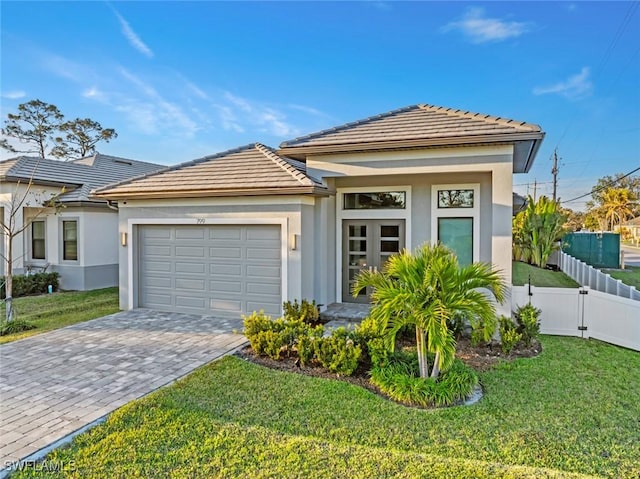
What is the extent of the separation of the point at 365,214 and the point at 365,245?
85cm

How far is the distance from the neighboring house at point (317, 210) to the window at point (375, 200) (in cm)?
3

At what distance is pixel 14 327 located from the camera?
8.66 m

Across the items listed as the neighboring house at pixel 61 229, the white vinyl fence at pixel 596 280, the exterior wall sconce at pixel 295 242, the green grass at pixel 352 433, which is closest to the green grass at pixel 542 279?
the white vinyl fence at pixel 596 280

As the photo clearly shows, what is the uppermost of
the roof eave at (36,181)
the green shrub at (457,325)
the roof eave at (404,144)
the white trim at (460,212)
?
the roof eave at (404,144)

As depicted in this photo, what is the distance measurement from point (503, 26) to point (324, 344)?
10991 mm


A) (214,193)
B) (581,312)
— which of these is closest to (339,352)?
(214,193)

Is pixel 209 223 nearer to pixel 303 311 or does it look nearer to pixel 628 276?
pixel 303 311

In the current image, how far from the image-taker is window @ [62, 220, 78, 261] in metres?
13.9

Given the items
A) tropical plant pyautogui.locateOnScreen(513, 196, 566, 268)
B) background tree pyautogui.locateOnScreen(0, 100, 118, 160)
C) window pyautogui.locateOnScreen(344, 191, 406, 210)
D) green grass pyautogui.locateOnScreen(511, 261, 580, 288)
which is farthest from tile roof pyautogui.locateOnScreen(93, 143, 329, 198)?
background tree pyautogui.locateOnScreen(0, 100, 118, 160)

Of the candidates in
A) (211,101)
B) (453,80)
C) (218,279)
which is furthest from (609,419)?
(211,101)

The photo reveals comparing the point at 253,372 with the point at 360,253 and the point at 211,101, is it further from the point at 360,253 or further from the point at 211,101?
the point at 211,101

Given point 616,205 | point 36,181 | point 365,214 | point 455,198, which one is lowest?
point 365,214

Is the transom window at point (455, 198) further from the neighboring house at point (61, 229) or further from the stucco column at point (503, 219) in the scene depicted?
the neighboring house at point (61, 229)

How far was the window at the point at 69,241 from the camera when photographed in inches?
545
